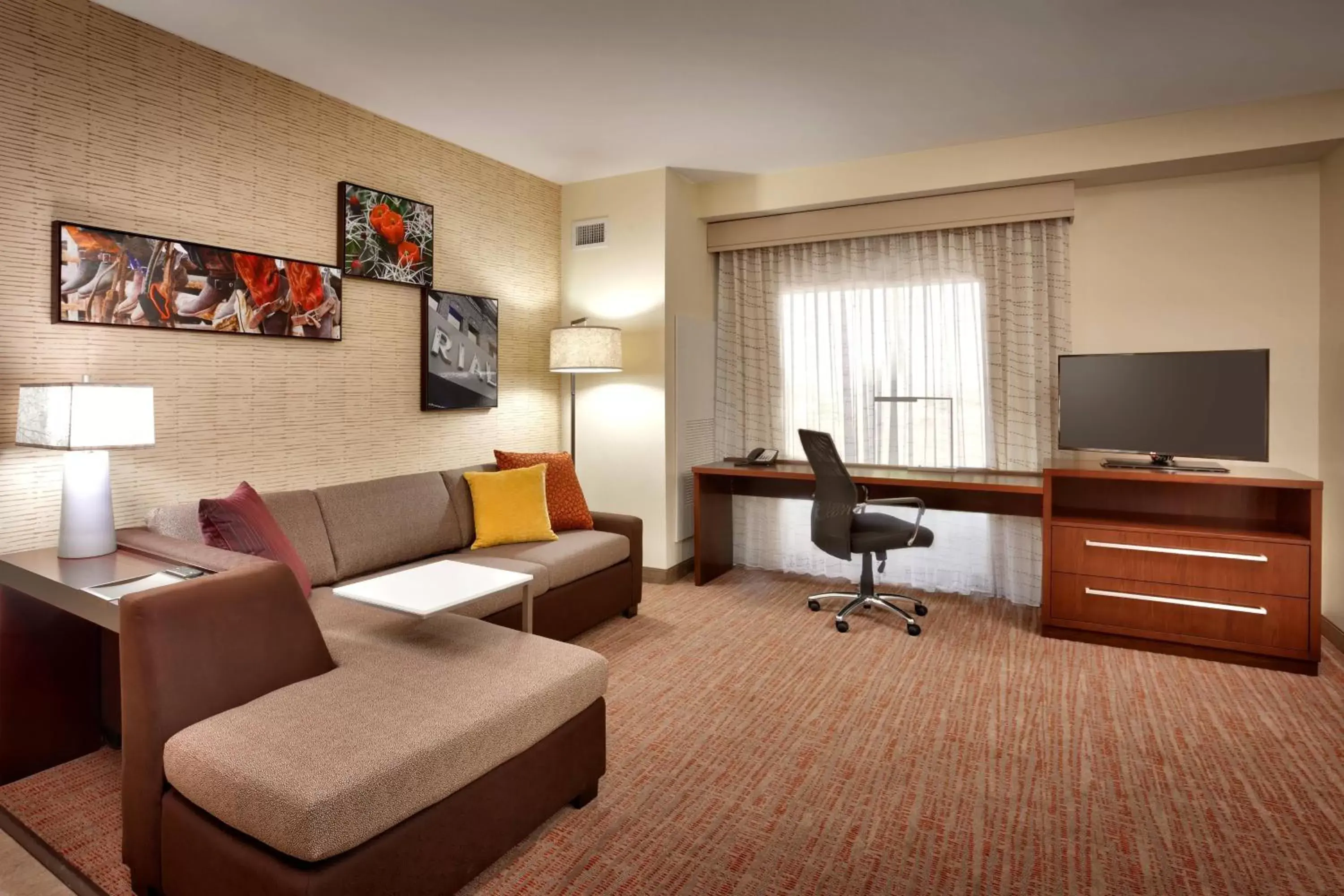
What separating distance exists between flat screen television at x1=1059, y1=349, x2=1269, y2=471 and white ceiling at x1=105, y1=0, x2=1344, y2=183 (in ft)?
4.13

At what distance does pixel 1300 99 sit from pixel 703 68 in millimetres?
2851

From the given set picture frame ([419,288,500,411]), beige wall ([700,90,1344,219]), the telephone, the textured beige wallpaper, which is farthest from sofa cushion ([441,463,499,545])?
beige wall ([700,90,1344,219])

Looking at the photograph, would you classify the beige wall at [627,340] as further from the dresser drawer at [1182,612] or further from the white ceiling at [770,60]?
the dresser drawer at [1182,612]

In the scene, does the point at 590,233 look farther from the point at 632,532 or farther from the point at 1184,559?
the point at 1184,559

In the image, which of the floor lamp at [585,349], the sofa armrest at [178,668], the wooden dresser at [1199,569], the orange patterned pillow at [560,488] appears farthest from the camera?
the floor lamp at [585,349]

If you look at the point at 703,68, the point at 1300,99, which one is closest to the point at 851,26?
the point at 703,68

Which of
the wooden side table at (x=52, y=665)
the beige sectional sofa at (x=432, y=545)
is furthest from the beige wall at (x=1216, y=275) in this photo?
the wooden side table at (x=52, y=665)

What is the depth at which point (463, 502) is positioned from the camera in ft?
12.2

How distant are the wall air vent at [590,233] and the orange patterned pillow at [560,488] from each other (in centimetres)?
154

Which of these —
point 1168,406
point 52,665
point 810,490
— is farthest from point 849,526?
point 52,665

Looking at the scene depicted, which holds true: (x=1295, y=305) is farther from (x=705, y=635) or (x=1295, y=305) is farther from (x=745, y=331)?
(x=705, y=635)

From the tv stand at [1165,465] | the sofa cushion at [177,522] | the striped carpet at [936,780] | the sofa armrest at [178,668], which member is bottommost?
the striped carpet at [936,780]

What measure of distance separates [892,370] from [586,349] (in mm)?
1950

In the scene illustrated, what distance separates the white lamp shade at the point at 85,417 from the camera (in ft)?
7.09
